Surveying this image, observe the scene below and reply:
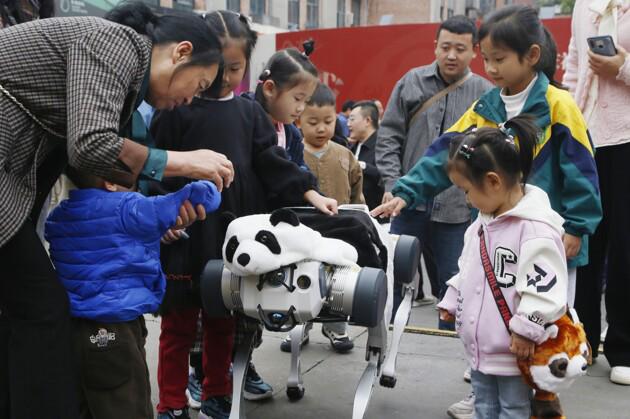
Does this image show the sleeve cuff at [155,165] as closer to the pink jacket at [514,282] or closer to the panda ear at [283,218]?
the panda ear at [283,218]

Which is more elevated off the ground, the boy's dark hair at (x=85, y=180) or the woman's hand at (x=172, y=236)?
the boy's dark hair at (x=85, y=180)

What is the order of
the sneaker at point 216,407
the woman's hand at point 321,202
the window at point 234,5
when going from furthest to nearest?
the window at point 234,5 → the sneaker at point 216,407 → the woman's hand at point 321,202

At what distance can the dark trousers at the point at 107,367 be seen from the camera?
2.25 meters

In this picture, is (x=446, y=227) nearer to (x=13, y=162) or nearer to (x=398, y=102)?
(x=398, y=102)

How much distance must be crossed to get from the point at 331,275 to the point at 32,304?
932mm

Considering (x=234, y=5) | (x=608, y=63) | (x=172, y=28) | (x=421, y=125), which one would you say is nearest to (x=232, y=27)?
(x=172, y=28)

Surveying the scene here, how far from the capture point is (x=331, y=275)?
98.3 inches

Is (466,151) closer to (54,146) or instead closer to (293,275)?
(293,275)

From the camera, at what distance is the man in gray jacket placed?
4.45 metres

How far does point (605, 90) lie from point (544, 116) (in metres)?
0.78

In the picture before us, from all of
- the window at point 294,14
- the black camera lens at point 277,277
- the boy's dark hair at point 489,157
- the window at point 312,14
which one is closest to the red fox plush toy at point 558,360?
the boy's dark hair at point 489,157

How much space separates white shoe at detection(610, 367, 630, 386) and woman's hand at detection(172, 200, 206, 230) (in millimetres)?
2367

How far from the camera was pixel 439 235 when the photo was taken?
14.8ft

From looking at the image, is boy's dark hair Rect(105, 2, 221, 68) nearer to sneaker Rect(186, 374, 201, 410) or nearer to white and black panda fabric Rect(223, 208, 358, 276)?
white and black panda fabric Rect(223, 208, 358, 276)
